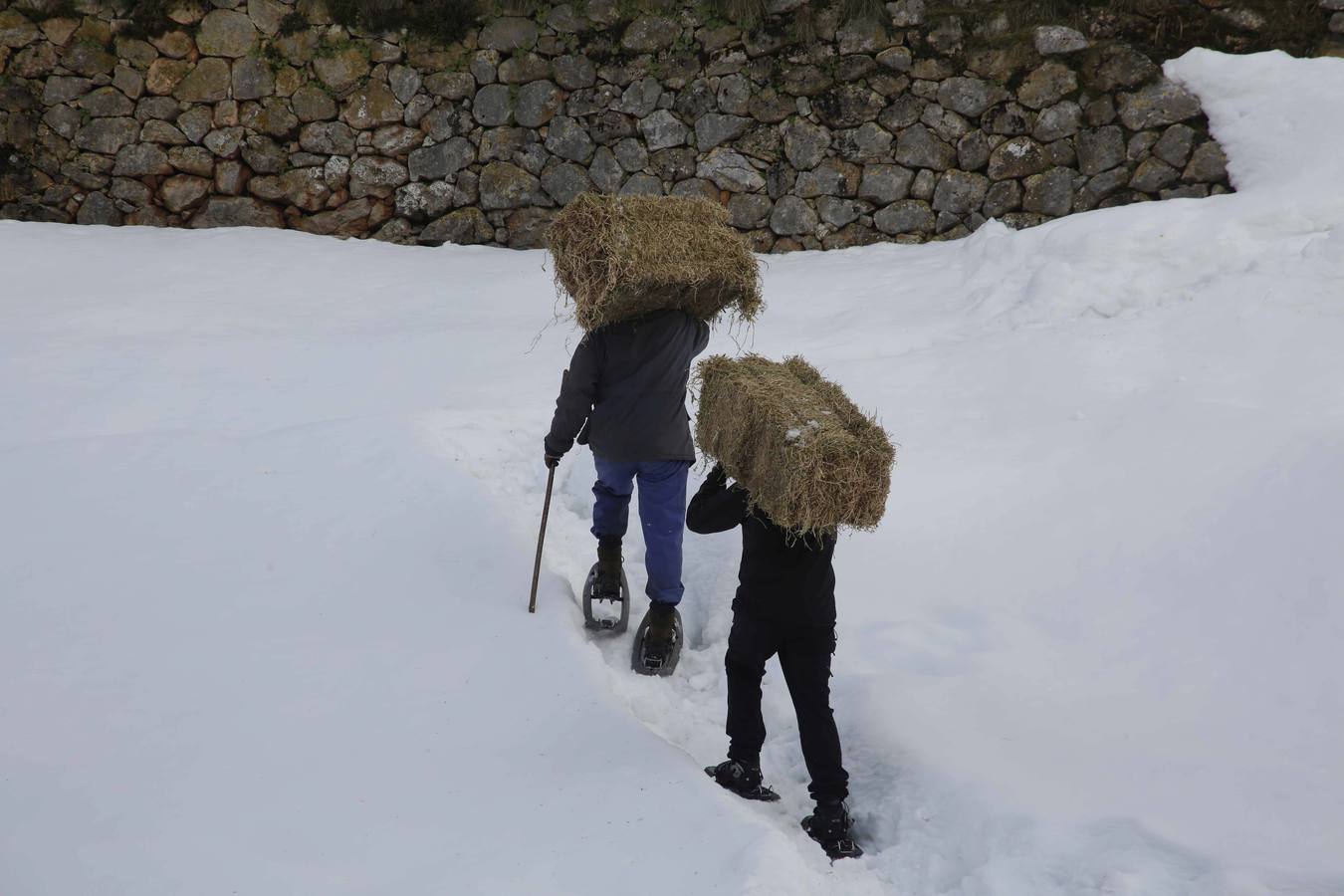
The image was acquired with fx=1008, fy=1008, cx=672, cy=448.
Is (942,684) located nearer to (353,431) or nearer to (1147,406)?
(1147,406)

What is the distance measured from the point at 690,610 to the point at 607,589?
429 millimetres

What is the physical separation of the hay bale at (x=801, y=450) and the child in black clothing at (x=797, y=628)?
109mm

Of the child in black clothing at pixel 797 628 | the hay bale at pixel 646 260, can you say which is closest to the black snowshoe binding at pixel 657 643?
the child in black clothing at pixel 797 628

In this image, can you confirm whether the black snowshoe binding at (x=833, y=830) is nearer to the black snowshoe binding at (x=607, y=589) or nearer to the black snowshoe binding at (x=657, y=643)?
the black snowshoe binding at (x=657, y=643)

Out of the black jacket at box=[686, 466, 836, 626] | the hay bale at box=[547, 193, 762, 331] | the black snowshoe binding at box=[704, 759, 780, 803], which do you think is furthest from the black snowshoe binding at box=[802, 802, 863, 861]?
the hay bale at box=[547, 193, 762, 331]

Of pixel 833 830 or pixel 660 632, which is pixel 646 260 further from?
pixel 833 830

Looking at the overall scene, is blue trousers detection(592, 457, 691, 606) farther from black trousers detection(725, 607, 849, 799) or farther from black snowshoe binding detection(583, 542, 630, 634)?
black trousers detection(725, 607, 849, 799)

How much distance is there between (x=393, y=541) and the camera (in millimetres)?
4430

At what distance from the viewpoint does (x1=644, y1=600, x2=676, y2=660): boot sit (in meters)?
4.05

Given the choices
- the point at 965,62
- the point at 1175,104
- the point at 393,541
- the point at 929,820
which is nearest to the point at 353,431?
the point at 393,541

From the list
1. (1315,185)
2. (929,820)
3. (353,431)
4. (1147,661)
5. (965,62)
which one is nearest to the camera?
(929,820)

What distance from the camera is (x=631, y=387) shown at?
3.93 m

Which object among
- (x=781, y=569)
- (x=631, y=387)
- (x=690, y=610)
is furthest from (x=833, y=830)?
(x=631, y=387)

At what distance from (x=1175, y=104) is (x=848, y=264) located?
2.80m
